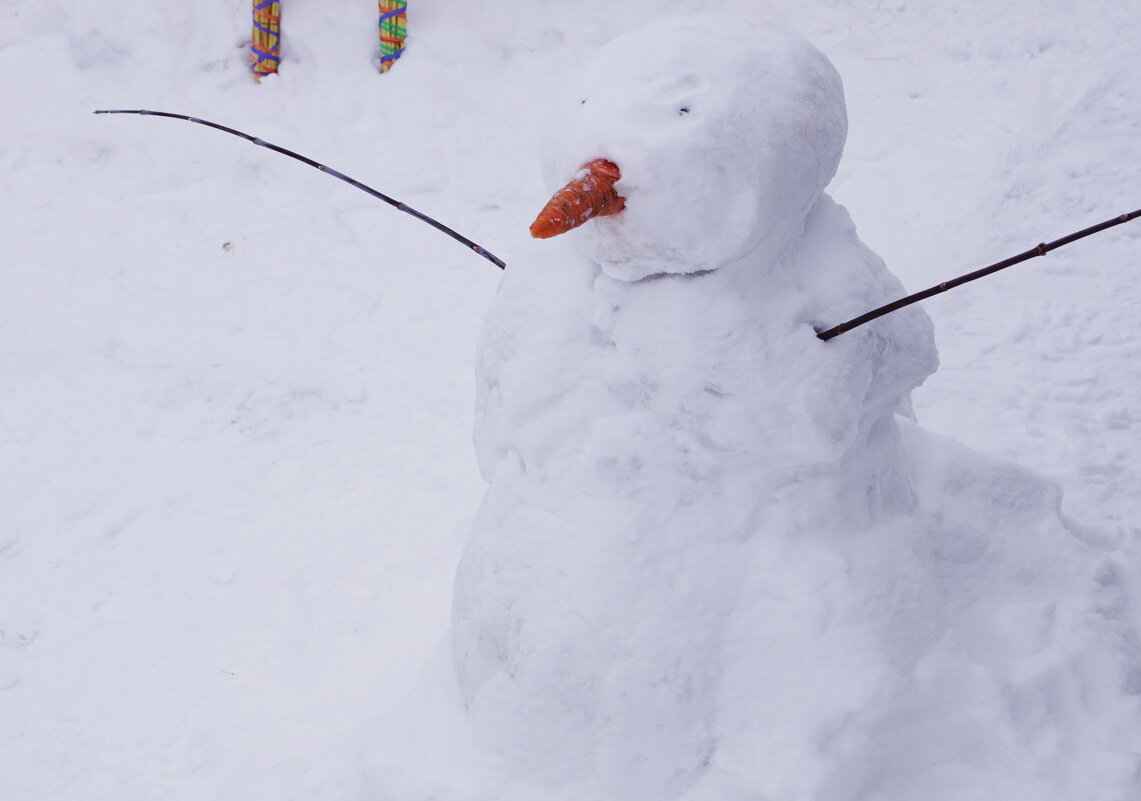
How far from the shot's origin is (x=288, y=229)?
4.91m

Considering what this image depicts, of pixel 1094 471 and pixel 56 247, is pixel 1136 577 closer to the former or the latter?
pixel 1094 471

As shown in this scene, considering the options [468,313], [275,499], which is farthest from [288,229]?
[275,499]

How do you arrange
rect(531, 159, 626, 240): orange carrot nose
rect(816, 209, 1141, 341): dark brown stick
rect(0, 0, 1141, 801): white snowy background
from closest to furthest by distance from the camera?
rect(531, 159, 626, 240): orange carrot nose → rect(816, 209, 1141, 341): dark brown stick → rect(0, 0, 1141, 801): white snowy background

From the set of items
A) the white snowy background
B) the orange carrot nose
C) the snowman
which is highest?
the orange carrot nose

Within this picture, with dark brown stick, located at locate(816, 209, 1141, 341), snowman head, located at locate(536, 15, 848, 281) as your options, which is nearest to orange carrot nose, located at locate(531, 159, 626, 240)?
snowman head, located at locate(536, 15, 848, 281)

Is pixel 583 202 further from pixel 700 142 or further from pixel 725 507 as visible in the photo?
pixel 725 507

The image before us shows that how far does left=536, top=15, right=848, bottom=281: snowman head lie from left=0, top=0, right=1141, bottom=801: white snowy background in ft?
1.38

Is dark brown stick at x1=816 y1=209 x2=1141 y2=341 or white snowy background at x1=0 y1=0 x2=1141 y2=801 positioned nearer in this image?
dark brown stick at x1=816 y1=209 x2=1141 y2=341

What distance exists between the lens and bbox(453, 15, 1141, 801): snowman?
1.71 metres

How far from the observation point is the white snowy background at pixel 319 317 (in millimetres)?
3129

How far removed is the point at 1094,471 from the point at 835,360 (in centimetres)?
160

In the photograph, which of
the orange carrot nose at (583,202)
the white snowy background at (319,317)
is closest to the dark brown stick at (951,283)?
the orange carrot nose at (583,202)

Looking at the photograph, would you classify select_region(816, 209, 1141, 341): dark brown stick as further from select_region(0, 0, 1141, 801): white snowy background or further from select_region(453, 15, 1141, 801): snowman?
select_region(0, 0, 1141, 801): white snowy background

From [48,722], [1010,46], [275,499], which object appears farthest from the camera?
[1010,46]
